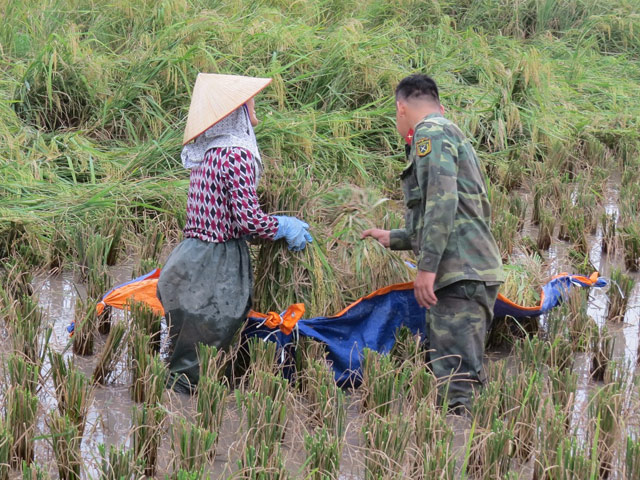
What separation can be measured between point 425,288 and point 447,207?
34 cm

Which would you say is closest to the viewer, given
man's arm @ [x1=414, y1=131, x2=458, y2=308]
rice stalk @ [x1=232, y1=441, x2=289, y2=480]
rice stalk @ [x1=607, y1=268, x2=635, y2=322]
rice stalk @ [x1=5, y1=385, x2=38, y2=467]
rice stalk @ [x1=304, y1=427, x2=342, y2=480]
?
rice stalk @ [x1=232, y1=441, x2=289, y2=480]

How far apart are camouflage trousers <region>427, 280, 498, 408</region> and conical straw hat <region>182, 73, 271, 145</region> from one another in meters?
1.14

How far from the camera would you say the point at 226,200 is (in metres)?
3.54

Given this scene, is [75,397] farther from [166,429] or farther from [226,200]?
[226,200]

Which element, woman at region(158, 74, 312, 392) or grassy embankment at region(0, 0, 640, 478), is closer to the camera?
grassy embankment at region(0, 0, 640, 478)

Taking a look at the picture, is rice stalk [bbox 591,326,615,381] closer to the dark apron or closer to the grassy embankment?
the grassy embankment

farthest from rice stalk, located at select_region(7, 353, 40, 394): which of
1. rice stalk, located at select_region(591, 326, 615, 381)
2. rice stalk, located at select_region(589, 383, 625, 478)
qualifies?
rice stalk, located at select_region(591, 326, 615, 381)

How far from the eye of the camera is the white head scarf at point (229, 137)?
11.6 feet

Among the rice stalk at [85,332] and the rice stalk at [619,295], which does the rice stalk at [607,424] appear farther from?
the rice stalk at [85,332]

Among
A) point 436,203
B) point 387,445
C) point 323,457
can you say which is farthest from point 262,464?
point 436,203

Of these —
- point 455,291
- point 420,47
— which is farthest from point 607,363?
point 420,47

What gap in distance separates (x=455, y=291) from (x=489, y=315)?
22cm

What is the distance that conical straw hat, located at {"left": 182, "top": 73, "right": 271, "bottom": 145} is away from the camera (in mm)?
3492

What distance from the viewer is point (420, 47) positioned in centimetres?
801
